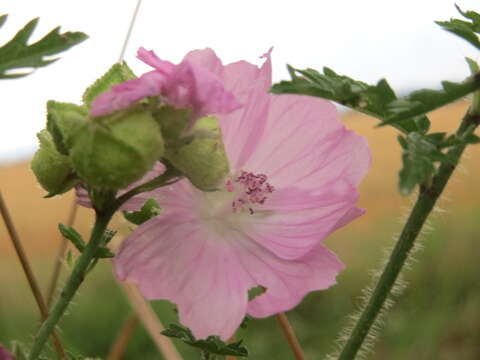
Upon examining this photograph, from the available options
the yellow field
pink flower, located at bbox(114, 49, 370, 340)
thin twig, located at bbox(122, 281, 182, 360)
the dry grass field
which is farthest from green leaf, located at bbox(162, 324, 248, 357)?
the yellow field

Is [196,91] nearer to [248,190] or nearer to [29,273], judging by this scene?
[248,190]

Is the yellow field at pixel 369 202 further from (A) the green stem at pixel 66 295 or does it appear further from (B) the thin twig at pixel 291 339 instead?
(A) the green stem at pixel 66 295

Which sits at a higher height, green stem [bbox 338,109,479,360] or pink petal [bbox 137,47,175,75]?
pink petal [bbox 137,47,175,75]

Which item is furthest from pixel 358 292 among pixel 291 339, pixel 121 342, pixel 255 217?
pixel 255 217

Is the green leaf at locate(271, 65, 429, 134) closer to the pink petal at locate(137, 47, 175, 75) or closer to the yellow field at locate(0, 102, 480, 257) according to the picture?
the pink petal at locate(137, 47, 175, 75)

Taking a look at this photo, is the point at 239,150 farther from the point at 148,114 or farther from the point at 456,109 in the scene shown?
the point at 456,109

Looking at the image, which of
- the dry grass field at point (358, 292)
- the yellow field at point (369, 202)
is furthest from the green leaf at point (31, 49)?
the yellow field at point (369, 202)
